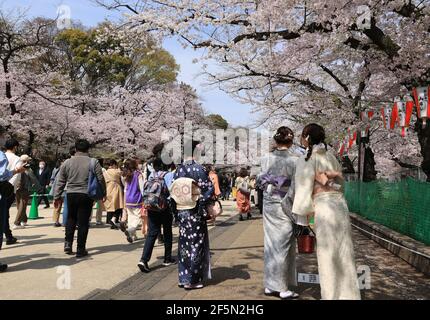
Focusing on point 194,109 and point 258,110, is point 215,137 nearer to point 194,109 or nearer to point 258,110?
point 194,109

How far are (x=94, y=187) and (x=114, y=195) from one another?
353 centimetres

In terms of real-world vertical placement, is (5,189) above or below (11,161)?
below

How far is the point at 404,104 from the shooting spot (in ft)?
29.7

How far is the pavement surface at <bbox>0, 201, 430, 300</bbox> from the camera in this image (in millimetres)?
4512

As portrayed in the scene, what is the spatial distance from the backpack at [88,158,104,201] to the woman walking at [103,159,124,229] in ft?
11.4

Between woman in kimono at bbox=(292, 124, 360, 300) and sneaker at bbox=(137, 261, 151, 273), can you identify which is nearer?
woman in kimono at bbox=(292, 124, 360, 300)

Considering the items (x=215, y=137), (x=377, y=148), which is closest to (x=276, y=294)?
(x=377, y=148)

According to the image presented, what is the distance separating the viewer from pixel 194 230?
5.01 meters

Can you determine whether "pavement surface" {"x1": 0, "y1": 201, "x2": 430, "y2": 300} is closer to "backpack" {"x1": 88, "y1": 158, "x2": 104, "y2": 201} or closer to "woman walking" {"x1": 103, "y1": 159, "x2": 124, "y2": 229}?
"backpack" {"x1": 88, "y1": 158, "x2": 104, "y2": 201}

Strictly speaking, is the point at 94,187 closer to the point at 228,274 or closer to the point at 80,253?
the point at 80,253

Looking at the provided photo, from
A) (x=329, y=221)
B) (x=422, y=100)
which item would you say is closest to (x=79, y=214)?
(x=329, y=221)

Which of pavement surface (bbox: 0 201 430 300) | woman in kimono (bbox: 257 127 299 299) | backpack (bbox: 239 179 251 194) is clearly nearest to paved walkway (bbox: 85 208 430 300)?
pavement surface (bbox: 0 201 430 300)

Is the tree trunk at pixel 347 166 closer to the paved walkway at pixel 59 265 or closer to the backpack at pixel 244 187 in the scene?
the backpack at pixel 244 187

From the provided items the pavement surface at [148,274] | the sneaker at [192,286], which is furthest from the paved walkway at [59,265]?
the sneaker at [192,286]
